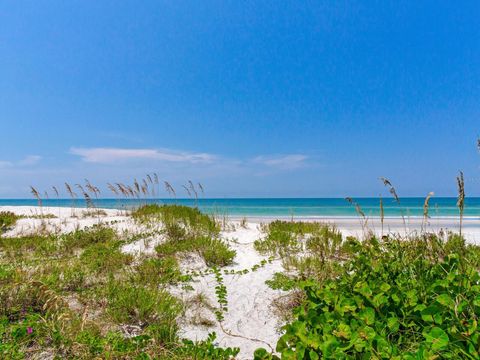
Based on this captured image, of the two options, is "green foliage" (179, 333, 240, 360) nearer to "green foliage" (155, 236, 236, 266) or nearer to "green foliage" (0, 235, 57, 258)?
"green foliage" (155, 236, 236, 266)

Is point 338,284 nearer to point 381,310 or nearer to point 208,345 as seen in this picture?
point 381,310

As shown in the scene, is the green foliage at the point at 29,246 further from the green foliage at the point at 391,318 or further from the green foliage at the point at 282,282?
the green foliage at the point at 391,318

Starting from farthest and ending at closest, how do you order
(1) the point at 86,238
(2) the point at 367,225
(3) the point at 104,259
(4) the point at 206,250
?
(2) the point at 367,225, (1) the point at 86,238, (4) the point at 206,250, (3) the point at 104,259

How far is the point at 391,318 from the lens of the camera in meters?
2.45

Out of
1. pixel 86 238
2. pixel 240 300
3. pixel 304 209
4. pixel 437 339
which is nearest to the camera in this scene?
pixel 437 339

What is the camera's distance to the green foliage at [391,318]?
210cm

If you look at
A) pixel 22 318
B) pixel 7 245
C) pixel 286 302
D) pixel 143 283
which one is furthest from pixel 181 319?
pixel 7 245

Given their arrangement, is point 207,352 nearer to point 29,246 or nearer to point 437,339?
point 437,339

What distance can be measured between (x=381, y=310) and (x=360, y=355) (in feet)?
2.39

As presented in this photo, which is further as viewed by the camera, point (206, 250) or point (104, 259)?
point (206, 250)

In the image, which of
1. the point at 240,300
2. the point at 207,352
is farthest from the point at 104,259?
the point at 207,352

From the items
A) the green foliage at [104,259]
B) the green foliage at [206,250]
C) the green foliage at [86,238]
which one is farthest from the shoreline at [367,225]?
the green foliage at [104,259]

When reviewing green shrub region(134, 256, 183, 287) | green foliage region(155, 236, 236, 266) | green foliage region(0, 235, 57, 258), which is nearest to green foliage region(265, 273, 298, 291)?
green foliage region(155, 236, 236, 266)

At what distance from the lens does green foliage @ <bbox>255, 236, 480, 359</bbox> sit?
2.10 m
